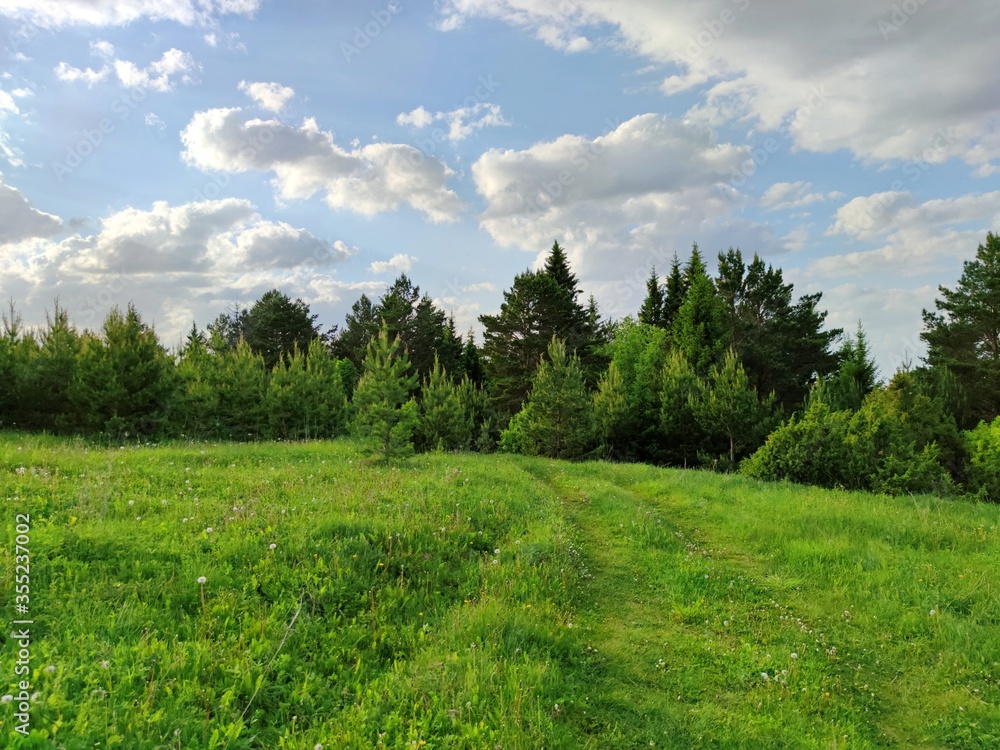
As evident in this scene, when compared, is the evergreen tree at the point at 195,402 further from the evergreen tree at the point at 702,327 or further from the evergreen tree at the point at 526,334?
the evergreen tree at the point at 702,327

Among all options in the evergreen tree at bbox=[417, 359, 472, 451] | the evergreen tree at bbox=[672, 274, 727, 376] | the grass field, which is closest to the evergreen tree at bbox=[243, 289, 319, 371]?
the evergreen tree at bbox=[417, 359, 472, 451]

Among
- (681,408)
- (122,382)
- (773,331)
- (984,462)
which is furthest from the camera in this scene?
(773,331)

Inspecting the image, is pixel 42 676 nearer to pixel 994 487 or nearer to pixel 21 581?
pixel 21 581

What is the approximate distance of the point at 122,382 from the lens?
21.1m

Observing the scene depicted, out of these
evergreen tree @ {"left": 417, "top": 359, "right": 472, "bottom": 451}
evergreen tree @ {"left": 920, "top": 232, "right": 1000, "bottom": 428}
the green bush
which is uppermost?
evergreen tree @ {"left": 920, "top": 232, "right": 1000, "bottom": 428}

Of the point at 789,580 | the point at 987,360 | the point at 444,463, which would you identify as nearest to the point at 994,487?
the point at 987,360

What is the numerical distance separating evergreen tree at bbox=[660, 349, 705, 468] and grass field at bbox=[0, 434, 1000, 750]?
66.9ft

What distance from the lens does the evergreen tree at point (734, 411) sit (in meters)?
29.0

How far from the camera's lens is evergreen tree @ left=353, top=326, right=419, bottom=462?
17.5 m

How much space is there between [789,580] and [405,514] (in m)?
6.76

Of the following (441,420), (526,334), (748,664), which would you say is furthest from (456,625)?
(526,334)

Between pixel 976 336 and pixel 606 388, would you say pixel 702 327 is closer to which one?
pixel 606 388

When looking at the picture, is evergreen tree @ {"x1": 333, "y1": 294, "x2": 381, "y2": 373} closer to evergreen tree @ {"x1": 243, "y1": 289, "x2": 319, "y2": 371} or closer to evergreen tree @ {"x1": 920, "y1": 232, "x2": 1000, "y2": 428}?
evergreen tree @ {"x1": 243, "y1": 289, "x2": 319, "y2": 371}

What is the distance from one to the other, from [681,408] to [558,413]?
8.54 metres
